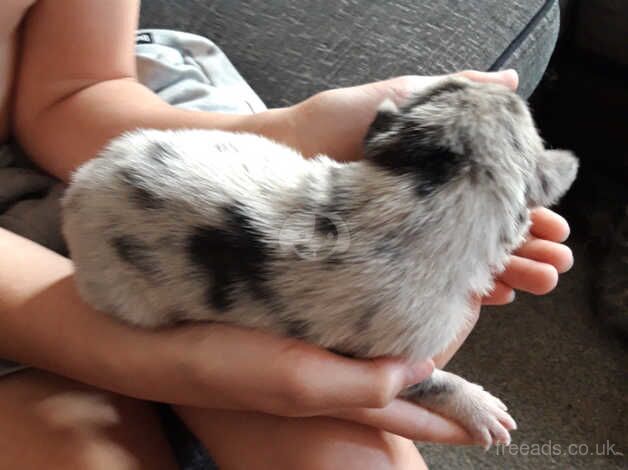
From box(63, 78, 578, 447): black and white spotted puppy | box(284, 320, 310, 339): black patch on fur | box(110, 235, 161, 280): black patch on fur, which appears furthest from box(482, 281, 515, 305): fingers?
box(110, 235, 161, 280): black patch on fur

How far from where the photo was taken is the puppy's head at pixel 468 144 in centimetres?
59

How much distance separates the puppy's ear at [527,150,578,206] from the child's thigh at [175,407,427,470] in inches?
10.7

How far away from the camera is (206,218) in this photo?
23.0 inches

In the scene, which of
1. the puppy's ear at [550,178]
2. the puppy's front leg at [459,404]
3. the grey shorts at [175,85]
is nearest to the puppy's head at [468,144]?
the puppy's ear at [550,178]

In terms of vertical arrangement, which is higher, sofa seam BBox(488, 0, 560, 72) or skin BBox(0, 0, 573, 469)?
sofa seam BBox(488, 0, 560, 72)

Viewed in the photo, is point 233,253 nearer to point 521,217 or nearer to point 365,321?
point 365,321

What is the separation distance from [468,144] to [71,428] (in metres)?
0.44

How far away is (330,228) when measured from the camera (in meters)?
0.59

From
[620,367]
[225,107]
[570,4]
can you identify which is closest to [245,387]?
[225,107]

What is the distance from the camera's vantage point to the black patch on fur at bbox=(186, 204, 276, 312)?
0.58 metres

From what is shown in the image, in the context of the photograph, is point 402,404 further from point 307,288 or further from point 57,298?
point 57,298

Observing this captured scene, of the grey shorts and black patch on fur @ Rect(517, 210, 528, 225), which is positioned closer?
black patch on fur @ Rect(517, 210, 528, 225)

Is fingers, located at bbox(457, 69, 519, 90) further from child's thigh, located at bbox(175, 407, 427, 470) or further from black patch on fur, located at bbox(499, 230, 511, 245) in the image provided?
child's thigh, located at bbox(175, 407, 427, 470)

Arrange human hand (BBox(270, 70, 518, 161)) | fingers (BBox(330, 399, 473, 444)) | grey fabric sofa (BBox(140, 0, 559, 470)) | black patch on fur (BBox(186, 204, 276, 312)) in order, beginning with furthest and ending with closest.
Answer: grey fabric sofa (BBox(140, 0, 559, 470)) → human hand (BBox(270, 70, 518, 161)) → fingers (BBox(330, 399, 473, 444)) → black patch on fur (BBox(186, 204, 276, 312))
